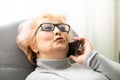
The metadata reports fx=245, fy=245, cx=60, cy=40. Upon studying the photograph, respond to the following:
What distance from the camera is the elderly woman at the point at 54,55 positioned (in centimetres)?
130

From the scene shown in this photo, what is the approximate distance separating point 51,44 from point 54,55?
0.07 m

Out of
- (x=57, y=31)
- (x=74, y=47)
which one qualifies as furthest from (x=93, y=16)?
(x=57, y=31)

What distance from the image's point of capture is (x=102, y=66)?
52.5 inches

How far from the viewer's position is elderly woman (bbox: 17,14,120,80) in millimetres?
1303

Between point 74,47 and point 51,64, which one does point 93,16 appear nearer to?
point 74,47

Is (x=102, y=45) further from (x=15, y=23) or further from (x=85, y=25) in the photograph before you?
(x=15, y=23)

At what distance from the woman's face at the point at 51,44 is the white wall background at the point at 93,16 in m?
0.49

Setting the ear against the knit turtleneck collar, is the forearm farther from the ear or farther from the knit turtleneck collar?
the ear

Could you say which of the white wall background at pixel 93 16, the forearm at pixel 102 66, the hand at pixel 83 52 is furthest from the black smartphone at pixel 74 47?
the white wall background at pixel 93 16

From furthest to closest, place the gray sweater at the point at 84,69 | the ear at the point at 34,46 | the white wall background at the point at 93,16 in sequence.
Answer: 1. the white wall background at the point at 93,16
2. the ear at the point at 34,46
3. the gray sweater at the point at 84,69

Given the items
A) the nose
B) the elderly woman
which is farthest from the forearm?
the nose

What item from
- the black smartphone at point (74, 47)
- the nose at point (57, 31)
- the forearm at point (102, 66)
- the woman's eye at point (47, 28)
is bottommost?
the forearm at point (102, 66)

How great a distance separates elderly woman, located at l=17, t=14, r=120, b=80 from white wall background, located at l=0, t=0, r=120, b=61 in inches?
17.1

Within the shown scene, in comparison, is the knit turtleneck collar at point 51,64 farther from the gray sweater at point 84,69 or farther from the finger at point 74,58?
the finger at point 74,58
